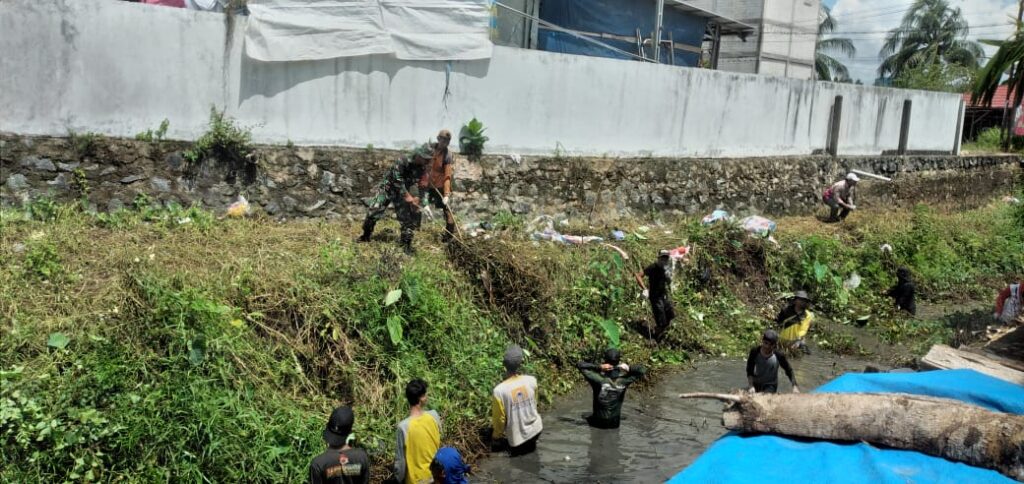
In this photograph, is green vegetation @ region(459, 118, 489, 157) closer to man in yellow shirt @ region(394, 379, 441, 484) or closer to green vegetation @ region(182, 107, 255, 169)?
green vegetation @ region(182, 107, 255, 169)

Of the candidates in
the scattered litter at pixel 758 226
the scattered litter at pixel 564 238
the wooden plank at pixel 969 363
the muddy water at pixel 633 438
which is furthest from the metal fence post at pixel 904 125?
the wooden plank at pixel 969 363

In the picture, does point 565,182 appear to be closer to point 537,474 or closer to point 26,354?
point 537,474

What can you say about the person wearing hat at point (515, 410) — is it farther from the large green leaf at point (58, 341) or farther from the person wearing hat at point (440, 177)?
the large green leaf at point (58, 341)

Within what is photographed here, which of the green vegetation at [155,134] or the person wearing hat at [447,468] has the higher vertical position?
the green vegetation at [155,134]

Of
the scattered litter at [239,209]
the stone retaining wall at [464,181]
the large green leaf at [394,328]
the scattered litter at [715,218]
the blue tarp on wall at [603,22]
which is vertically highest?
the blue tarp on wall at [603,22]

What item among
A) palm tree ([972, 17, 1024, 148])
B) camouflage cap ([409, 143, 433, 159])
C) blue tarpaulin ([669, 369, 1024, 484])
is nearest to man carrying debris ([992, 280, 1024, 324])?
palm tree ([972, 17, 1024, 148])

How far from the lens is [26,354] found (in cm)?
634

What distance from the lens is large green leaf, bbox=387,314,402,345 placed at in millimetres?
7848

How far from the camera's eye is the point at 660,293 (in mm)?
10797

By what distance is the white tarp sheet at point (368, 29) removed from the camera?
1063 cm

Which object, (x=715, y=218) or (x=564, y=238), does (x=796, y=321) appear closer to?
(x=564, y=238)

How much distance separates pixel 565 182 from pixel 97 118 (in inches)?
279

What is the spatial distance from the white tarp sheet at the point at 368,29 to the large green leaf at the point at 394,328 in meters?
4.69

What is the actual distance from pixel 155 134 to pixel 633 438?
23.0ft
